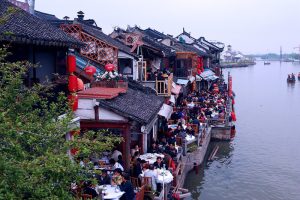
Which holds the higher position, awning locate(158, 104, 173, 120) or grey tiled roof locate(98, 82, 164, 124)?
Result: grey tiled roof locate(98, 82, 164, 124)

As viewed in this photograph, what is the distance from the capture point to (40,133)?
619cm

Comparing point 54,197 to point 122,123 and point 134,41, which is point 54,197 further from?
point 134,41

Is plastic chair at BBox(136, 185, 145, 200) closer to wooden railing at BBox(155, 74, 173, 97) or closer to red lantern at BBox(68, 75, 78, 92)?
red lantern at BBox(68, 75, 78, 92)

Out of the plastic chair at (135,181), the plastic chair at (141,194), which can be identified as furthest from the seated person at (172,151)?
the plastic chair at (141,194)

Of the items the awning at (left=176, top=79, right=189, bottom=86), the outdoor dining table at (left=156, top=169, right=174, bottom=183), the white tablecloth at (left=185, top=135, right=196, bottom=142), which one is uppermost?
the awning at (left=176, top=79, right=189, bottom=86)

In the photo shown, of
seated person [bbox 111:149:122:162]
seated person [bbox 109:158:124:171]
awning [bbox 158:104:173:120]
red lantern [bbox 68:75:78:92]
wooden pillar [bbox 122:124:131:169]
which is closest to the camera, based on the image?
red lantern [bbox 68:75:78:92]

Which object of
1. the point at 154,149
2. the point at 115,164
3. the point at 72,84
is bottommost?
the point at 154,149

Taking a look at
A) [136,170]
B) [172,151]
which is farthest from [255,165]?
[136,170]

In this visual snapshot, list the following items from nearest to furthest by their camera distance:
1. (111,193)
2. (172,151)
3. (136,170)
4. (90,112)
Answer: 1. (111,193)
2. (136,170)
3. (90,112)
4. (172,151)

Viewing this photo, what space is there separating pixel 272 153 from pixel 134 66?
12622mm

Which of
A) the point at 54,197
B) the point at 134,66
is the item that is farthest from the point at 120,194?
the point at 134,66

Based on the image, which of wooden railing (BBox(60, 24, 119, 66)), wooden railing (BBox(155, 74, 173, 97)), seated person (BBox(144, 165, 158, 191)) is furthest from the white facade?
wooden railing (BBox(155, 74, 173, 97))

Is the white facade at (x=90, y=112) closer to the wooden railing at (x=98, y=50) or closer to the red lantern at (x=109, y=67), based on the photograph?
the red lantern at (x=109, y=67)

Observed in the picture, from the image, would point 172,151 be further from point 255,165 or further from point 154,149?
point 255,165
